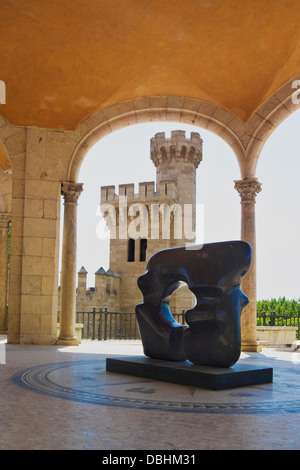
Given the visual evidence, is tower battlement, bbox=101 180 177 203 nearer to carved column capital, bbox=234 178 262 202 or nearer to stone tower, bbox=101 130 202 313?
stone tower, bbox=101 130 202 313

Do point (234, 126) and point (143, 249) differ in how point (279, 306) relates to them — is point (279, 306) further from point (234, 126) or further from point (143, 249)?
point (234, 126)

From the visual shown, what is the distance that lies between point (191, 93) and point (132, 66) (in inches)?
57.6

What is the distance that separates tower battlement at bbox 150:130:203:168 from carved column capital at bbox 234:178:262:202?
1936 centimetres

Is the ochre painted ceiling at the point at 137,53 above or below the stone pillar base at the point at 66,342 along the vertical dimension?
above

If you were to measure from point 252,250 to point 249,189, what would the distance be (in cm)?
132

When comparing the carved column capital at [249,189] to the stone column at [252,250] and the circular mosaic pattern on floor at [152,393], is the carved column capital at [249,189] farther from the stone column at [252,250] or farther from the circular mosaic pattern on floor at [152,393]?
the circular mosaic pattern on floor at [152,393]

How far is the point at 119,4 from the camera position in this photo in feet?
26.7

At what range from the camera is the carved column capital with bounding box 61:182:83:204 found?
388 inches

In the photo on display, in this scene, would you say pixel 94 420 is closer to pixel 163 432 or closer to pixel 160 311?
pixel 163 432

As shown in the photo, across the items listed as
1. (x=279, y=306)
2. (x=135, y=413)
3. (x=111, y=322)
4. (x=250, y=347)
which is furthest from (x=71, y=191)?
(x=279, y=306)

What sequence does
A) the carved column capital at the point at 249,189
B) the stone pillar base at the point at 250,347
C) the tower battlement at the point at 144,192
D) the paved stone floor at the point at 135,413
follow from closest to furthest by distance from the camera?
the paved stone floor at the point at 135,413
the stone pillar base at the point at 250,347
the carved column capital at the point at 249,189
the tower battlement at the point at 144,192

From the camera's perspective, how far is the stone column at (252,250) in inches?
362

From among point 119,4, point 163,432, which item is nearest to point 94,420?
point 163,432

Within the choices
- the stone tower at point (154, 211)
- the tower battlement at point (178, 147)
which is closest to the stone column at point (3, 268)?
the stone tower at point (154, 211)
